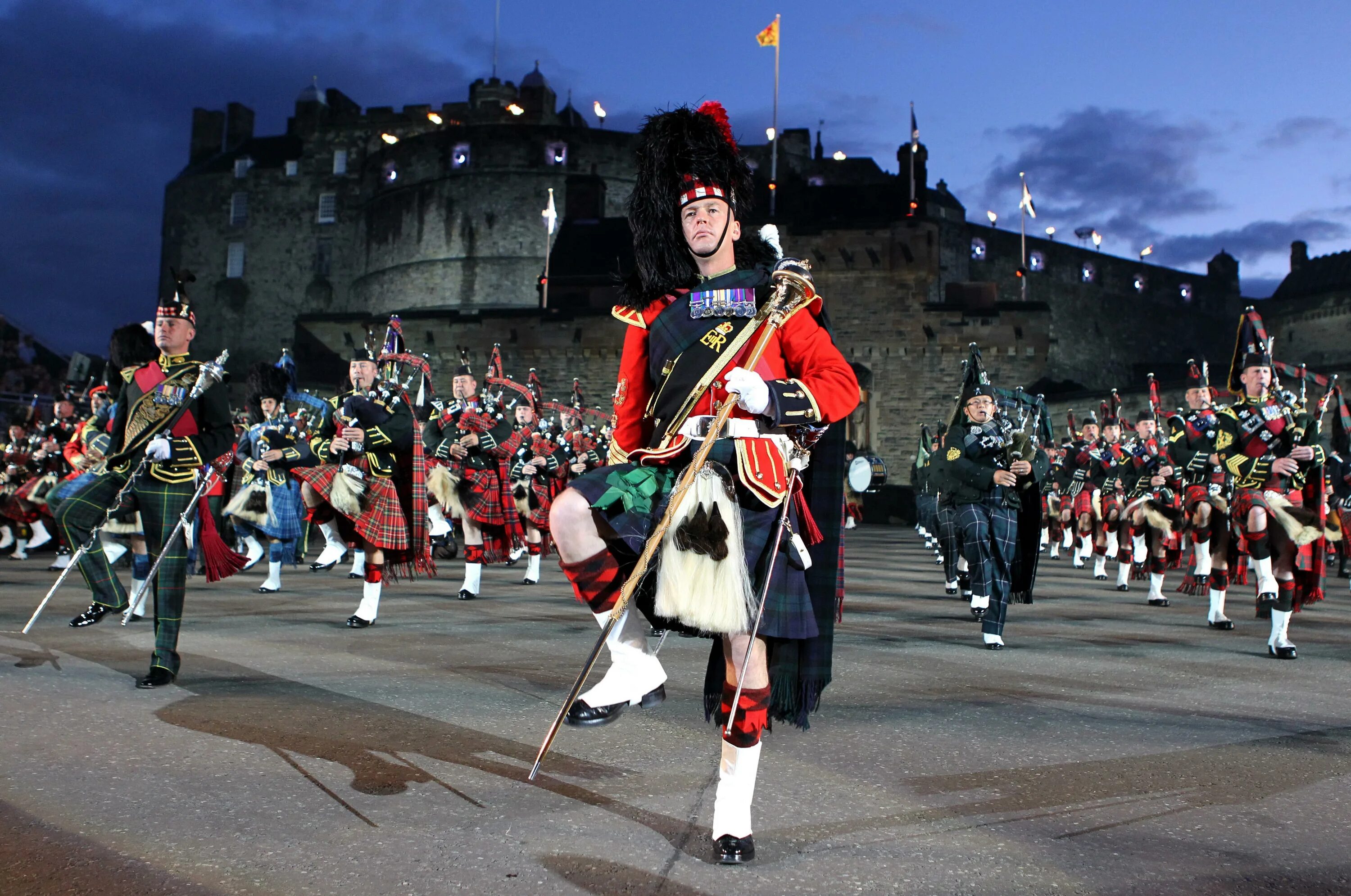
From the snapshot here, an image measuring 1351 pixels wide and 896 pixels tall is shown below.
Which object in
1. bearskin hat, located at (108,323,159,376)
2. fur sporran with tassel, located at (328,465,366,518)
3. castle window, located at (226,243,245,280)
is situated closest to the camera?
bearskin hat, located at (108,323,159,376)

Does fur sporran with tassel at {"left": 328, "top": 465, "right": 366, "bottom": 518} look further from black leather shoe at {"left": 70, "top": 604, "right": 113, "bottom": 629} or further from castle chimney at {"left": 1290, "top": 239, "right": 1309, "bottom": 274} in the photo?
castle chimney at {"left": 1290, "top": 239, "right": 1309, "bottom": 274}

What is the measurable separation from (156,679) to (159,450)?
122 cm

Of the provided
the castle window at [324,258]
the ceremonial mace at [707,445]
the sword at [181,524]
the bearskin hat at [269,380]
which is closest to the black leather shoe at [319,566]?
the bearskin hat at [269,380]

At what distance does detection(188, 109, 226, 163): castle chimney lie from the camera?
7212cm

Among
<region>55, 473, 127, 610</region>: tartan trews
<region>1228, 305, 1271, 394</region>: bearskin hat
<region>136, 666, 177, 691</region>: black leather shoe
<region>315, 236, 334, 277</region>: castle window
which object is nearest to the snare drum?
<region>1228, 305, 1271, 394</region>: bearskin hat

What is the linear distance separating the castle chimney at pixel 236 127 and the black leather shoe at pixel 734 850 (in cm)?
7582

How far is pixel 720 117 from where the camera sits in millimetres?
4121

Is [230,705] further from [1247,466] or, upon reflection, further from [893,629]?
[1247,466]

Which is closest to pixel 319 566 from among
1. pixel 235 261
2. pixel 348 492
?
pixel 348 492

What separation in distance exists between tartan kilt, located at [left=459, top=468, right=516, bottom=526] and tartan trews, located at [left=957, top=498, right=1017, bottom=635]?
5260 millimetres

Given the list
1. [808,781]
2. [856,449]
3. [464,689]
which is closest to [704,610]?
[808,781]

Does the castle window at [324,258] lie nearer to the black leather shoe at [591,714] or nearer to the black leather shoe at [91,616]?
the black leather shoe at [91,616]

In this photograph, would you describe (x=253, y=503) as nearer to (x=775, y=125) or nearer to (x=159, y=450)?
(x=159, y=450)

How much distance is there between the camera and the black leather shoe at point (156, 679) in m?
5.56
